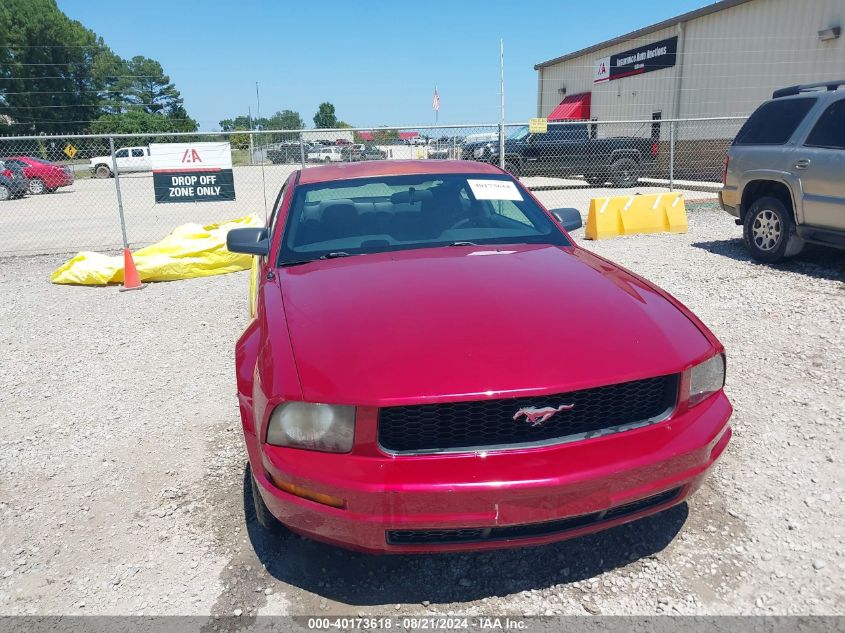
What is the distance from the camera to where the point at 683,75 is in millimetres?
20844

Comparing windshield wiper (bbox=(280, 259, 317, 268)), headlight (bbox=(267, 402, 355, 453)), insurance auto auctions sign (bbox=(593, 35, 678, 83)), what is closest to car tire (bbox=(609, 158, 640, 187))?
insurance auto auctions sign (bbox=(593, 35, 678, 83))

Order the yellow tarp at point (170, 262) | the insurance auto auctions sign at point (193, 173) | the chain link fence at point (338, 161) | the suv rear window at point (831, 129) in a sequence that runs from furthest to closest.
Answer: the chain link fence at point (338, 161)
the insurance auto auctions sign at point (193, 173)
the yellow tarp at point (170, 262)
the suv rear window at point (831, 129)

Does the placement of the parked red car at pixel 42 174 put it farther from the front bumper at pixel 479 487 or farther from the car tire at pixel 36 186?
the front bumper at pixel 479 487

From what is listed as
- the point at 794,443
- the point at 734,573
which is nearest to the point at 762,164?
the point at 794,443

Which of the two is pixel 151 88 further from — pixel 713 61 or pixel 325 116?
pixel 713 61

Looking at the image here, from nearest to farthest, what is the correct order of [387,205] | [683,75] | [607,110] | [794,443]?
[794,443], [387,205], [683,75], [607,110]

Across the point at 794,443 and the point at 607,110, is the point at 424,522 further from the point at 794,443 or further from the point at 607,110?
the point at 607,110

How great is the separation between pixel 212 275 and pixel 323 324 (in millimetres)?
6221

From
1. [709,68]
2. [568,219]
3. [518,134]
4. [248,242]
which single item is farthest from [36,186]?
[568,219]

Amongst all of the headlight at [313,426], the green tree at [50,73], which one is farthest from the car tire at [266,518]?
the green tree at [50,73]

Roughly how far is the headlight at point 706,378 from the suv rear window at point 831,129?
17.6 ft

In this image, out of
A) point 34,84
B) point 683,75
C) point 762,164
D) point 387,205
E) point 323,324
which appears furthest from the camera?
point 34,84

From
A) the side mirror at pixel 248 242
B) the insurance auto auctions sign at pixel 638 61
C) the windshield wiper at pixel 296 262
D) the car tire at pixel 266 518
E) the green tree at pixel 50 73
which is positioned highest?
the green tree at pixel 50 73

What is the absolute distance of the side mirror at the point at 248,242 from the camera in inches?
143
